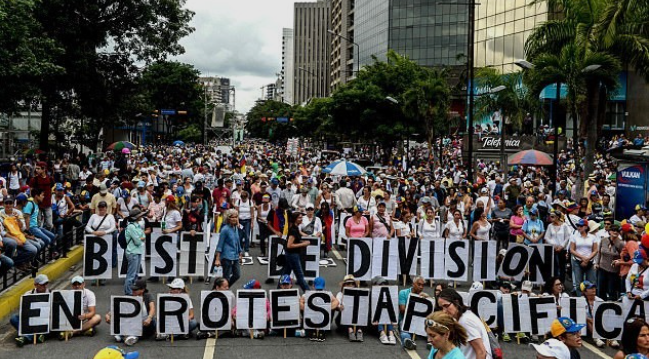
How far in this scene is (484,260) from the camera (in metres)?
13.3

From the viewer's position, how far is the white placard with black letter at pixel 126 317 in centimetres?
961

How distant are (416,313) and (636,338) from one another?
3.81 m

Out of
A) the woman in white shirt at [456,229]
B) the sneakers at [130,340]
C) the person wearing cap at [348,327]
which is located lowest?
the sneakers at [130,340]

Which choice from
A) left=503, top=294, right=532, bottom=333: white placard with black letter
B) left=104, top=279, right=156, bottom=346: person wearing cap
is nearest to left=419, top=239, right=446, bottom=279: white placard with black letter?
left=503, top=294, right=532, bottom=333: white placard with black letter

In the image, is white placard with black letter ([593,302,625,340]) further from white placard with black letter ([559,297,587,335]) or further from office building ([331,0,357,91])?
office building ([331,0,357,91])

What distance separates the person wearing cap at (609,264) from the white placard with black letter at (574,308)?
1691 mm

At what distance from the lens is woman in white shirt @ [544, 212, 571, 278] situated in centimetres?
1321

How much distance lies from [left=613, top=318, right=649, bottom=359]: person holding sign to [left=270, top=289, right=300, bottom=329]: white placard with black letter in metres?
4.84

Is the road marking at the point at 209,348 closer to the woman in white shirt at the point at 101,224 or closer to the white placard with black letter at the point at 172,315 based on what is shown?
the white placard with black letter at the point at 172,315

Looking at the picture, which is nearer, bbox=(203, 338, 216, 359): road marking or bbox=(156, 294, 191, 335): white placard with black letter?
bbox=(203, 338, 216, 359): road marking

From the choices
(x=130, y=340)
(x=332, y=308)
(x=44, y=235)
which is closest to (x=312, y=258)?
(x=332, y=308)

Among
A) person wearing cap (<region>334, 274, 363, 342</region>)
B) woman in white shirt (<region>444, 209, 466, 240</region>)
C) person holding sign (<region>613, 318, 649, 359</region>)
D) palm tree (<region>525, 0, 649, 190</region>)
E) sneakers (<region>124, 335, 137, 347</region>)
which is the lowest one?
sneakers (<region>124, 335, 137, 347</region>)

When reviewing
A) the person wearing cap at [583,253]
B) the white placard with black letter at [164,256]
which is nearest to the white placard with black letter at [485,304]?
the person wearing cap at [583,253]

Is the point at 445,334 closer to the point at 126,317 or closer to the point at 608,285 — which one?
the point at 126,317
